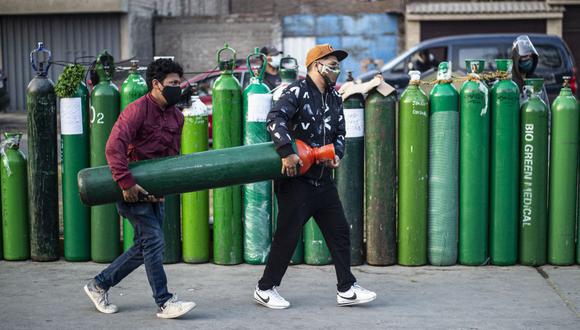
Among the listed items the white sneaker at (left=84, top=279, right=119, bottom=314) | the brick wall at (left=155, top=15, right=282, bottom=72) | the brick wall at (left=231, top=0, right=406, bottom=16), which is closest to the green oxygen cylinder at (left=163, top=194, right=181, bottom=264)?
the white sneaker at (left=84, top=279, right=119, bottom=314)

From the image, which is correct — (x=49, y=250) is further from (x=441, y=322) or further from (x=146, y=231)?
(x=441, y=322)

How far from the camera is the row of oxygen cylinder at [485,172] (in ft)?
21.5

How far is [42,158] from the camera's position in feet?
22.3

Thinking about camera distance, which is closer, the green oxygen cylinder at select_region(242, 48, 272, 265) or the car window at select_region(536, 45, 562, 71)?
the green oxygen cylinder at select_region(242, 48, 272, 265)

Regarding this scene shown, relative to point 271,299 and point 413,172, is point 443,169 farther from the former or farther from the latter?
point 271,299

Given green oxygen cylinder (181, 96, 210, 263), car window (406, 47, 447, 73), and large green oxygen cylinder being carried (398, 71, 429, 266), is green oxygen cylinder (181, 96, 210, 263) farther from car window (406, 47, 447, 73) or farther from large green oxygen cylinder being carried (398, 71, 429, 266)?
car window (406, 47, 447, 73)

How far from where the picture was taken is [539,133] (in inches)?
259

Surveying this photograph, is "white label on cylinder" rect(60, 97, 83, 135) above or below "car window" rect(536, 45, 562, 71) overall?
below

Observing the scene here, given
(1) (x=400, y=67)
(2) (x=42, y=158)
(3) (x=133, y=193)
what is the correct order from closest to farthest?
(3) (x=133, y=193) < (2) (x=42, y=158) < (1) (x=400, y=67)

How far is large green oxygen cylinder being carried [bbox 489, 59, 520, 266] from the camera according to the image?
6.56 m

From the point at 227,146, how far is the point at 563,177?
246 centimetres

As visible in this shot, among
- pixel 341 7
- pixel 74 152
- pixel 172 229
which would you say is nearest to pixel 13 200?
pixel 74 152

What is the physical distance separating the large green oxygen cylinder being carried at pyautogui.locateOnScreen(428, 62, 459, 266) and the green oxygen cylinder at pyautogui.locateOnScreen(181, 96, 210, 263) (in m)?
1.66

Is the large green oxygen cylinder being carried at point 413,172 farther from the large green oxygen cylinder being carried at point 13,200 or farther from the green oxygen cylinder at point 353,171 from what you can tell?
the large green oxygen cylinder being carried at point 13,200
